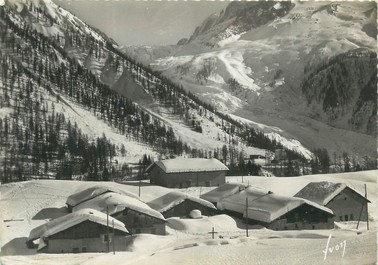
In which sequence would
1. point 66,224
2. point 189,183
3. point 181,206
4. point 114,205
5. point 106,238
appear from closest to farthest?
point 66,224 < point 106,238 < point 114,205 < point 181,206 < point 189,183

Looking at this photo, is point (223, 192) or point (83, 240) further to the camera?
point (223, 192)

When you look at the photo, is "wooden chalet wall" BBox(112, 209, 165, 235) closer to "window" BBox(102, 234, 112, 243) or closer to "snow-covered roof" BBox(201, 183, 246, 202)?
"window" BBox(102, 234, 112, 243)

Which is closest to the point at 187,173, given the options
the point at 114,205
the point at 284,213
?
the point at 284,213

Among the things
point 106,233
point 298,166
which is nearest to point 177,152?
point 298,166

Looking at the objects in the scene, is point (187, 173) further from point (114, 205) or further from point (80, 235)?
point (80, 235)

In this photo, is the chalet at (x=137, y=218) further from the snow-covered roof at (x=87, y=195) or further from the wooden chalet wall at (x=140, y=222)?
the snow-covered roof at (x=87, y=195)

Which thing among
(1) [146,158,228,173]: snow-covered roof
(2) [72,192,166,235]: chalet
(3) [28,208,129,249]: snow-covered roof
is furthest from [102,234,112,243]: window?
(1) [146,158,228,173]: snow-covered roof

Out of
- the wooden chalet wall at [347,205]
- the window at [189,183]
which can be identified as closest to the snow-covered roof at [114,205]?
the wooden chalet wall at [347,205]
